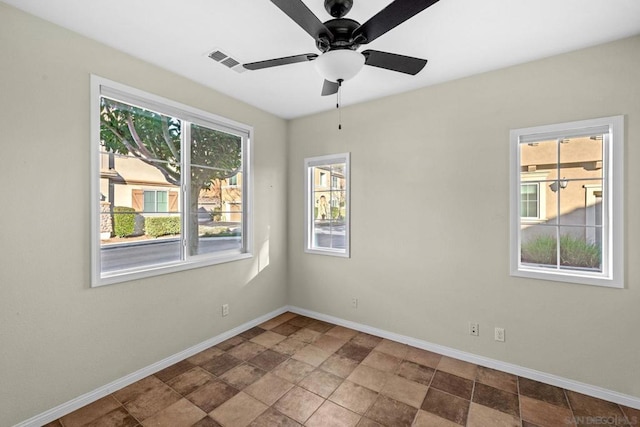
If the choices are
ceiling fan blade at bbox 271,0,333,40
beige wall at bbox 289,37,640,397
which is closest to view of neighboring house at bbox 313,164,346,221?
beige wall at bbox 289,37,640,397

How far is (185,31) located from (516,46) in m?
2.45

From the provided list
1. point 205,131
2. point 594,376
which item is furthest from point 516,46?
point 205,131

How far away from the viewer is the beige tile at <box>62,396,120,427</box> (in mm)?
→ 1939

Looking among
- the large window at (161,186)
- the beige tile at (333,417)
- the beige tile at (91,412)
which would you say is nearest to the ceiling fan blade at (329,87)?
the large window at (161,186)

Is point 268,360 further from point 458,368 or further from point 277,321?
point 458,368

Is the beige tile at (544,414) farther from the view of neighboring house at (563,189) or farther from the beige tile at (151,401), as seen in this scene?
the beige tile at (151,401)

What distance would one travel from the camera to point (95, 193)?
215 centimetres

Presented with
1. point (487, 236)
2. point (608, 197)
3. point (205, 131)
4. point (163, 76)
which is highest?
point (163, 76)

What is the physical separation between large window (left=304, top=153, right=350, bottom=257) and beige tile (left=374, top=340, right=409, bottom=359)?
1.04 meters

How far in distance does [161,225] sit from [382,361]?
2427 millimetres

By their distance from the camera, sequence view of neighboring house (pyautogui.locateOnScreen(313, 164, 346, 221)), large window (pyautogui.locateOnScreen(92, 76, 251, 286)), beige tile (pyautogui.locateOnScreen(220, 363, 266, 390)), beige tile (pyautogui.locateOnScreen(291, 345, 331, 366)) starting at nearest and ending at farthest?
large window (pyautogui.locateOnScreen(92, 76, 251, 286)), beige tile (pyautogui.locateOnScreen(220, 363, 266, 390)), beige tile (pyautogui.locateOnScreen(291, 345, 331, 366)), view of neighboring house (pyautogui.locateOnScreen(313, 164, 346, 221))

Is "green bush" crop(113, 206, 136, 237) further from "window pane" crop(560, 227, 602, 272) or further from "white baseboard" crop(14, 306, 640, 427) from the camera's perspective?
"window pane" crop(560, 227, 602, 272)

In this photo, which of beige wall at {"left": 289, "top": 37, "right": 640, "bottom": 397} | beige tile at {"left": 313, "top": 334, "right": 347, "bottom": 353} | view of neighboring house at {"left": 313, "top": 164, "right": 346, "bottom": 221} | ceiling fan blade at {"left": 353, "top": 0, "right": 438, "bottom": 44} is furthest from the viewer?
view of neighboring house at {"left": 313, "top": 164, "right": 346, "bottom": 221}

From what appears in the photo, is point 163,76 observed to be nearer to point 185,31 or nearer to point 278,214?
point 185,31
